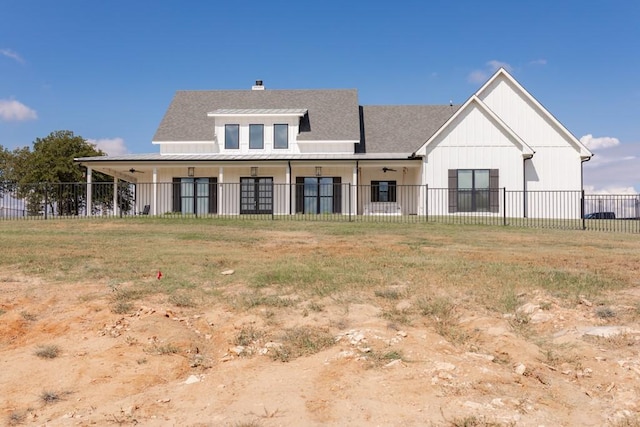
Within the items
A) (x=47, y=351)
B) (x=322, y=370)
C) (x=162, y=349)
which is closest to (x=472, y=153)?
(x=322, y=370)

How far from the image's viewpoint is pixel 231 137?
28719mm

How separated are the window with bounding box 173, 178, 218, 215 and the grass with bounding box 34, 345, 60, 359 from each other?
22448 mm

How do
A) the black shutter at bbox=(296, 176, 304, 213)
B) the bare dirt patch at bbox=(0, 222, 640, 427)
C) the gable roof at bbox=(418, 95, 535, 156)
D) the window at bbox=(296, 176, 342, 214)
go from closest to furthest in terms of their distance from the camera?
1. the bare dirt patch at bbox=(0, 222, 640, 427)
2. the gable roof at bbox=(418, 95, 535, 156)
3. the window at bbox=(296, 176, 342, 214)
4. the black shutter at bbox=(296, 176, 304, 213)

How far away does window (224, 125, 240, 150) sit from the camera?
2866 centimetres

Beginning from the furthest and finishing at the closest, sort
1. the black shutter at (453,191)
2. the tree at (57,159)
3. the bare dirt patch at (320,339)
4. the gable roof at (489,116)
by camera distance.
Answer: the tree at (57,159), the black shutter at (453,191), the gable roof at (489,116), the bare dirt patch at (320,339)

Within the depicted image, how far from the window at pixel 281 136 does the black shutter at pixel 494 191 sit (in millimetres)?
11955

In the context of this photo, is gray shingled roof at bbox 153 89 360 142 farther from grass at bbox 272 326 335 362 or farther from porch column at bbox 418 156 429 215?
grass at bbox 272 326 335 362

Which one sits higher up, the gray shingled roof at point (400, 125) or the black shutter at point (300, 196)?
the gray shingled roof at point (400, 125)

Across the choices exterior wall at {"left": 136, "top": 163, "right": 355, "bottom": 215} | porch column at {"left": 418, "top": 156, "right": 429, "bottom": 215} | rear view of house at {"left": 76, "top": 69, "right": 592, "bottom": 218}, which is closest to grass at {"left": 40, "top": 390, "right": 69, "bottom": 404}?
rear view of house at {"left": 76, "top": 69, "right": 592, "bottom": 218}

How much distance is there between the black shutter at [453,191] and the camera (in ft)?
80.6

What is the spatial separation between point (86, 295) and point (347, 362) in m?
4.71

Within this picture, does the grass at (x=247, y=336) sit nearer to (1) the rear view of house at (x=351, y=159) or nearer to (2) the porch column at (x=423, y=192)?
(1) the rear view of house at (x=351, y=159)

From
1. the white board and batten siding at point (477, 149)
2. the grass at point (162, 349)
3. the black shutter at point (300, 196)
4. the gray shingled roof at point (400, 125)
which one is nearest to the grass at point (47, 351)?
the grass at point (162, 349)

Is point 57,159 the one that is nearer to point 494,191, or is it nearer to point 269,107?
point 269,107
